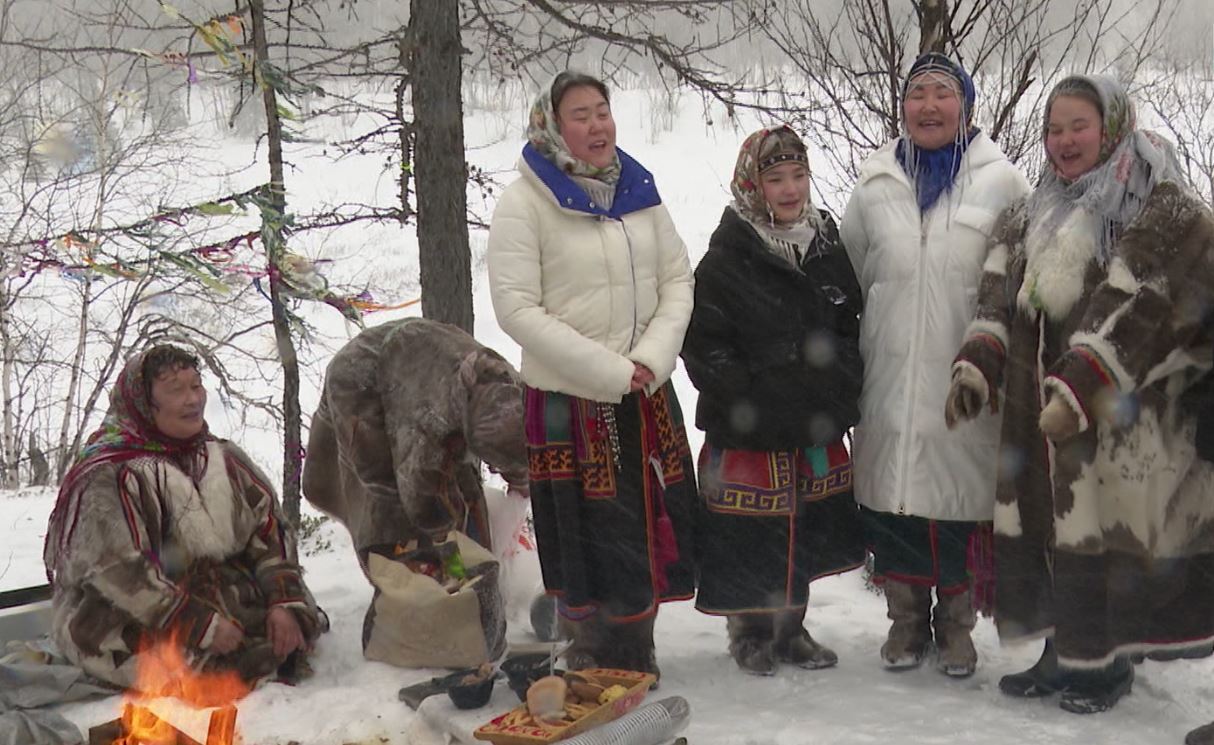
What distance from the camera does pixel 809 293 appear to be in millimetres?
3582

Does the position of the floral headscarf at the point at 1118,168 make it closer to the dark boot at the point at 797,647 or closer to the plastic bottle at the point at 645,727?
the dark boot at the point at 797,647

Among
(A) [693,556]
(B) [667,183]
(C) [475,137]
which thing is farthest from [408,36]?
(C) [475,137]

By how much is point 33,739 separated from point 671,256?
2502 mm

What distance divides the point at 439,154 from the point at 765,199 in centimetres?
236

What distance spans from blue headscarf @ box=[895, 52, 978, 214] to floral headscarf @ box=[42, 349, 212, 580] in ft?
8.89

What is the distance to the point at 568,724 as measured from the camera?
121 inches

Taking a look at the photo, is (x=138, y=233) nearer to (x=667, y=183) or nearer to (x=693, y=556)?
(x=693, y=556)

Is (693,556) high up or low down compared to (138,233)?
down

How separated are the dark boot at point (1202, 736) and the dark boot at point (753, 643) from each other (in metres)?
1.31

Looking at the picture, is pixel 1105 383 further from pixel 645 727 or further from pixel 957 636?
pixel 645 727

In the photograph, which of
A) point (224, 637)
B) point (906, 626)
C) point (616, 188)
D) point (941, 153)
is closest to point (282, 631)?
point (224, 637)

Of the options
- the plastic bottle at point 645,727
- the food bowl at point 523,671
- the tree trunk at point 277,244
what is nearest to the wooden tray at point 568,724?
the plastic bottle at point 645,727

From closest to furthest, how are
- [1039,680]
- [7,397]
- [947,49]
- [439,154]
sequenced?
[1039,680] → [947,49] → [439,154] → [7,397]

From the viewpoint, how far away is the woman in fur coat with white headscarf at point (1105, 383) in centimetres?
309
